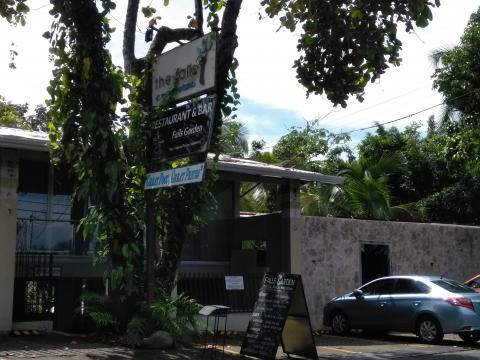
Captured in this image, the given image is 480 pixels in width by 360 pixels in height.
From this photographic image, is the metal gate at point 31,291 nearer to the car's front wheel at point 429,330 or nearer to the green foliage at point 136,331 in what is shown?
the green foliage at point 136,331

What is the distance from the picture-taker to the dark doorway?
710 inches

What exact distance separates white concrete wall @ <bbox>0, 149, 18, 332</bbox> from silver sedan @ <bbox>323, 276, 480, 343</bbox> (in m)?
7.71

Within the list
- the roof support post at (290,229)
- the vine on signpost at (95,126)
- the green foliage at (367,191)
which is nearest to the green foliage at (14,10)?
the vine on signpost at (95,126)

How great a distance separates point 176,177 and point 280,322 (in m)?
2.79

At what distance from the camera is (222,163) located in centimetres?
1384

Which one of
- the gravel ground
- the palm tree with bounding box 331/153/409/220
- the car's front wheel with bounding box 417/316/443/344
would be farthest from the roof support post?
the palm tree with bounding box 331/153/409/220

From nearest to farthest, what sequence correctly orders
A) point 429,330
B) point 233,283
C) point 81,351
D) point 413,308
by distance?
point 81,351 → point 233,283 → point 429,330 → point 413,308

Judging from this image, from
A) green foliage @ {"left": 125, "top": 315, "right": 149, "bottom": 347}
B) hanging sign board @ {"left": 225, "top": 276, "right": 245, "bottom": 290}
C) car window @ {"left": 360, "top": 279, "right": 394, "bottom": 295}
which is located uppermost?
hanging sign board @ {"left": 225, "top": 276, "right": 245, "bottom": 290}

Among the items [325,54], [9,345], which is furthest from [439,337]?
[9,345]

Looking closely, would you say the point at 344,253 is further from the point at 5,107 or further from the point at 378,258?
the point at 5,107

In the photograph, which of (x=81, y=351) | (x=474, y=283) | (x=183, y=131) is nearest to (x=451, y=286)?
(x=474, y=283)

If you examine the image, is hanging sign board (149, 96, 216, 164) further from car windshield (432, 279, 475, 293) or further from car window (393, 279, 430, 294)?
car windshield (432, 279, 475, 293)

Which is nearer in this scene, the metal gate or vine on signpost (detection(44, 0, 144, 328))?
vine on signpost (detection(44, 0, 144, 328))

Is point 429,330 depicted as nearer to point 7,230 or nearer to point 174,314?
point 174,314
